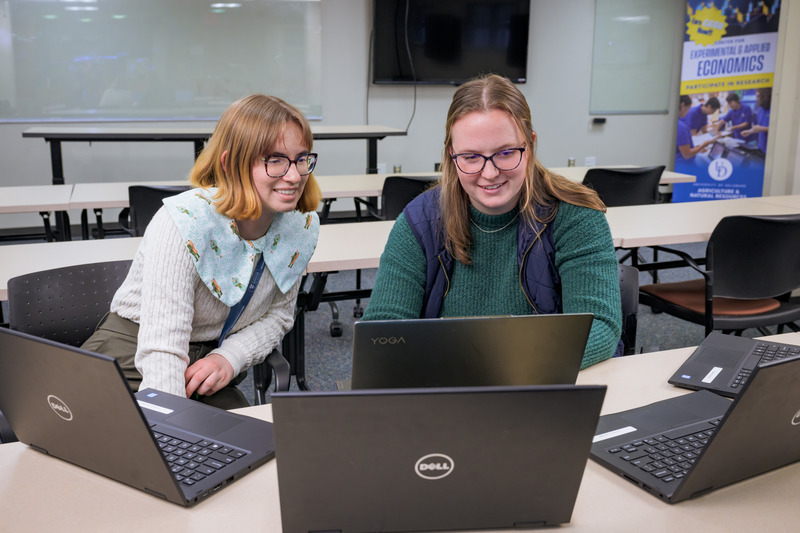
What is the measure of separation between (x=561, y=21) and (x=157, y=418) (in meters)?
6.36

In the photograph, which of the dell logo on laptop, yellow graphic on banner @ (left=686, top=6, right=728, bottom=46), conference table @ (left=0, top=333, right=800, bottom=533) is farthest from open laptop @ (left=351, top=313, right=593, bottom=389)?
yellow graphic on banner @ (left=686, top=6, right=728, bottom=46)

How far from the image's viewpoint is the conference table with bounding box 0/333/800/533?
0.90 m

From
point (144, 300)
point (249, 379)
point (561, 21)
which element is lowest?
point (249, 379)

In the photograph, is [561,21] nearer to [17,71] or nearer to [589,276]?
[17,71]

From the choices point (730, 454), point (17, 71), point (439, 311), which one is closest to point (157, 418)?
point (439, 311)

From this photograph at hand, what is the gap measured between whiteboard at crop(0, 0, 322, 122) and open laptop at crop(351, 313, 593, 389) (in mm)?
5383

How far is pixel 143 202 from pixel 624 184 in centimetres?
242

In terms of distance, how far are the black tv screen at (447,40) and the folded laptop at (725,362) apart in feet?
16.8

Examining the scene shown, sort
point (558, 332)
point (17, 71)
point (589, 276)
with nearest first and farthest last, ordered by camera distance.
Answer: point (558, 332)
point (589, 276)
point (17, 71)

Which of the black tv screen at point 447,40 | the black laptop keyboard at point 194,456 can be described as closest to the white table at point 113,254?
the black laptop keyboard at point 194,456

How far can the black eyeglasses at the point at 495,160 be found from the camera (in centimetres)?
148

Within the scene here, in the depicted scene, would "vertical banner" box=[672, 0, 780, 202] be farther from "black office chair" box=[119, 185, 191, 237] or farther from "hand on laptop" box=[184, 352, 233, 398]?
"hand on laptop" box=[184, 352, 233, 398]

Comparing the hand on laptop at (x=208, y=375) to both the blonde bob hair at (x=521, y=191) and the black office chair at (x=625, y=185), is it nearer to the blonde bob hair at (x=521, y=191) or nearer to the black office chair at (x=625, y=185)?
the blonde bob hair at (x=521, y=191)

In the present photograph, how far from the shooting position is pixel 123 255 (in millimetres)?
2410
